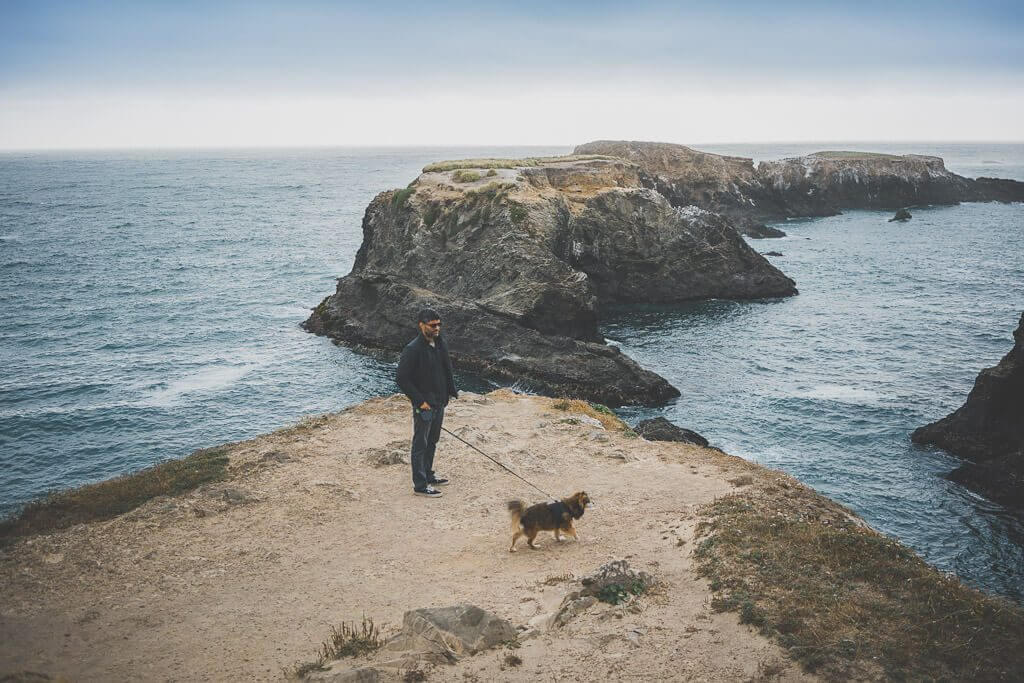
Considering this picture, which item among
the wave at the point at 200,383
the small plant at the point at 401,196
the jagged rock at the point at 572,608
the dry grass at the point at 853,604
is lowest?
the wave at the point at 200,383

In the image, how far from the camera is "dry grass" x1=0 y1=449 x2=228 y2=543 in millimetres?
12383

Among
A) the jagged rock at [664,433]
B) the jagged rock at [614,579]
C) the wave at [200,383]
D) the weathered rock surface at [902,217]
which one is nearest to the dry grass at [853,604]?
the jagged rock at [614,579]

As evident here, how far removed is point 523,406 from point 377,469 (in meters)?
6.25

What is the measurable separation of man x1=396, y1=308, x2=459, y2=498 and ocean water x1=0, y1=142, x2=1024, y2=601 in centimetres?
1424

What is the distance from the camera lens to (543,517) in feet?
36.1

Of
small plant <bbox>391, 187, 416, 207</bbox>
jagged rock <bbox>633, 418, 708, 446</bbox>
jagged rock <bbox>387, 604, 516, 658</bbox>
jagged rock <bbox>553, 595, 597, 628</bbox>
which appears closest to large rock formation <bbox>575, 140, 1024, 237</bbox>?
small plant <bbox>391, 187, 416, 207</bbox>

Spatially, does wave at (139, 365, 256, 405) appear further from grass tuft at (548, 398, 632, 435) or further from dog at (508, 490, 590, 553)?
dog at (508, 490, 590, 553)

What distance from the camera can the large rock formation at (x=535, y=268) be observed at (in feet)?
111

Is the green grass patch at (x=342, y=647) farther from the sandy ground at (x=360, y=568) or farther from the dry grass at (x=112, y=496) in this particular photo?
the dry grass at (x=112, y=496)

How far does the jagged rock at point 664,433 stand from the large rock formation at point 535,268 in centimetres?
553

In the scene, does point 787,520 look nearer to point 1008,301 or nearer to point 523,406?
point 523,406

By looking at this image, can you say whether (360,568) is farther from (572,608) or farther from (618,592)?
(618,592)

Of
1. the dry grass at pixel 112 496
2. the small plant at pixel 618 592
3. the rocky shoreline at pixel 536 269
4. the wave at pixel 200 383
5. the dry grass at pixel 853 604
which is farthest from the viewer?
the rocky shoreline at pixel 536 269

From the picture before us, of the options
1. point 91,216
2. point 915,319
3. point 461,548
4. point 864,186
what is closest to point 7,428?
point 461,548
